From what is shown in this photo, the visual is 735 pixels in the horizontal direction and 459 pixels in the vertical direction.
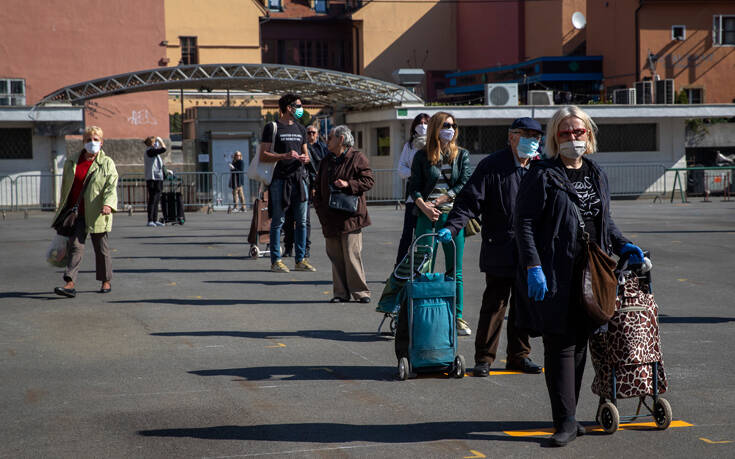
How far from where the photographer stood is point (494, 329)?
7039mm

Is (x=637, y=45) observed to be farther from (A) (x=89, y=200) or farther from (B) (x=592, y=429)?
(B) (x=592, y=429)

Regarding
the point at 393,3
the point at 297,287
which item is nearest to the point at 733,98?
the point at 393,3

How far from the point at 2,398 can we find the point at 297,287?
5.46m

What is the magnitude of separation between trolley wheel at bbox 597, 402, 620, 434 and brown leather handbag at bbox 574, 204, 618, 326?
550mm

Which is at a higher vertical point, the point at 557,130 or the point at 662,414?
the point at 557,130

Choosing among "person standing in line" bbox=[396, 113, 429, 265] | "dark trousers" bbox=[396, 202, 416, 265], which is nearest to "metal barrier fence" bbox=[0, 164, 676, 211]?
"person standing in line" bbox=[396, 113, 429, 265]

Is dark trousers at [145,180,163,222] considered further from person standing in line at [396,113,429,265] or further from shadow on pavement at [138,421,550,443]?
shadow on pavement at [138,421,550,443]

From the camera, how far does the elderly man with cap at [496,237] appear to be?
700cm

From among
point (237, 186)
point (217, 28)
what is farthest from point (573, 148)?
point (217, 28)

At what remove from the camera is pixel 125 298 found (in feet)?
35.7

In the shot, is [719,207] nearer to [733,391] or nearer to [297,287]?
[297,287]

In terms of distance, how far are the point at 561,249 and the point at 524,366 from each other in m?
2.08

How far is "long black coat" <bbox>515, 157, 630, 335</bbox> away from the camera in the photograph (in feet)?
17.0

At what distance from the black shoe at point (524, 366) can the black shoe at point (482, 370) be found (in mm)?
243
